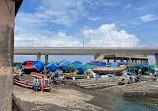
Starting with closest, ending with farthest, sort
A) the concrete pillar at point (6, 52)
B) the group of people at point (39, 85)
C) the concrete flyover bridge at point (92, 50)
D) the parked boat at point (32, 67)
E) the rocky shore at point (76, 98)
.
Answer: the concrete pillar at point (6, 52) < the rocky shore at point (76, 98) < the group of people at point (39, 85) < the parked boat at point (32, 67) < the concrete flyover bridge at point (92, 50)

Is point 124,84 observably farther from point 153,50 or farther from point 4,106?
point 153,50

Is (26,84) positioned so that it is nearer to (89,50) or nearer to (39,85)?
(39,85)

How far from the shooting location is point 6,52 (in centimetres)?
407

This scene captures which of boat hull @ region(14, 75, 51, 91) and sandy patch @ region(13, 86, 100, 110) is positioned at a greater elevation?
boat hull @ region(14, 75, 51, 91)

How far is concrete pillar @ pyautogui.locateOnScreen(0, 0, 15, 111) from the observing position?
3977 millimetres

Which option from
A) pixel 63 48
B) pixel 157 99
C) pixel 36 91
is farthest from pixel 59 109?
pixel 63 48

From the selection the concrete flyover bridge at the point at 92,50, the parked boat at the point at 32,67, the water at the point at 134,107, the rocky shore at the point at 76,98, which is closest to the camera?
the rocky shore at the point at 76,98

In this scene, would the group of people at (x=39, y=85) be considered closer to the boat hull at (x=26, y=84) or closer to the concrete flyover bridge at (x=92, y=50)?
the boat hull at (x=26, y=84)

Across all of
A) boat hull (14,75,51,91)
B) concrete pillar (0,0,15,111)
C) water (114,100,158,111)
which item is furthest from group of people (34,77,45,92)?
concrete pillar (0,0,15,111)

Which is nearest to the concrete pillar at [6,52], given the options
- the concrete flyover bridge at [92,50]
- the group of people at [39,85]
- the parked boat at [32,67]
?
the group of people at [39,85]

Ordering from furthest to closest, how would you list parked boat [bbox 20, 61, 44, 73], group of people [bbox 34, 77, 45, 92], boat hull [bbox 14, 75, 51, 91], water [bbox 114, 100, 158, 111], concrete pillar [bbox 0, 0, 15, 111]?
parked boat [bbox 20, 61, 44, 73]
boat hull [bbox 14, 75, 51, 91]
group of people [bbox 34, 77, 45, 92]
water [bbox 114, 100, 158, 111]
concrete pillar [bbox 0, 0, 15, 111]

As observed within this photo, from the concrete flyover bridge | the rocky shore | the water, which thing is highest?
the concrete flyover bridge

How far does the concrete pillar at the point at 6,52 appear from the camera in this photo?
3977 mm

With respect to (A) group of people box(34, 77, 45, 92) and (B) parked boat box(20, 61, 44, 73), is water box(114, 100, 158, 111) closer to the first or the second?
(A) group of people box(34, 77, 45, 92)
